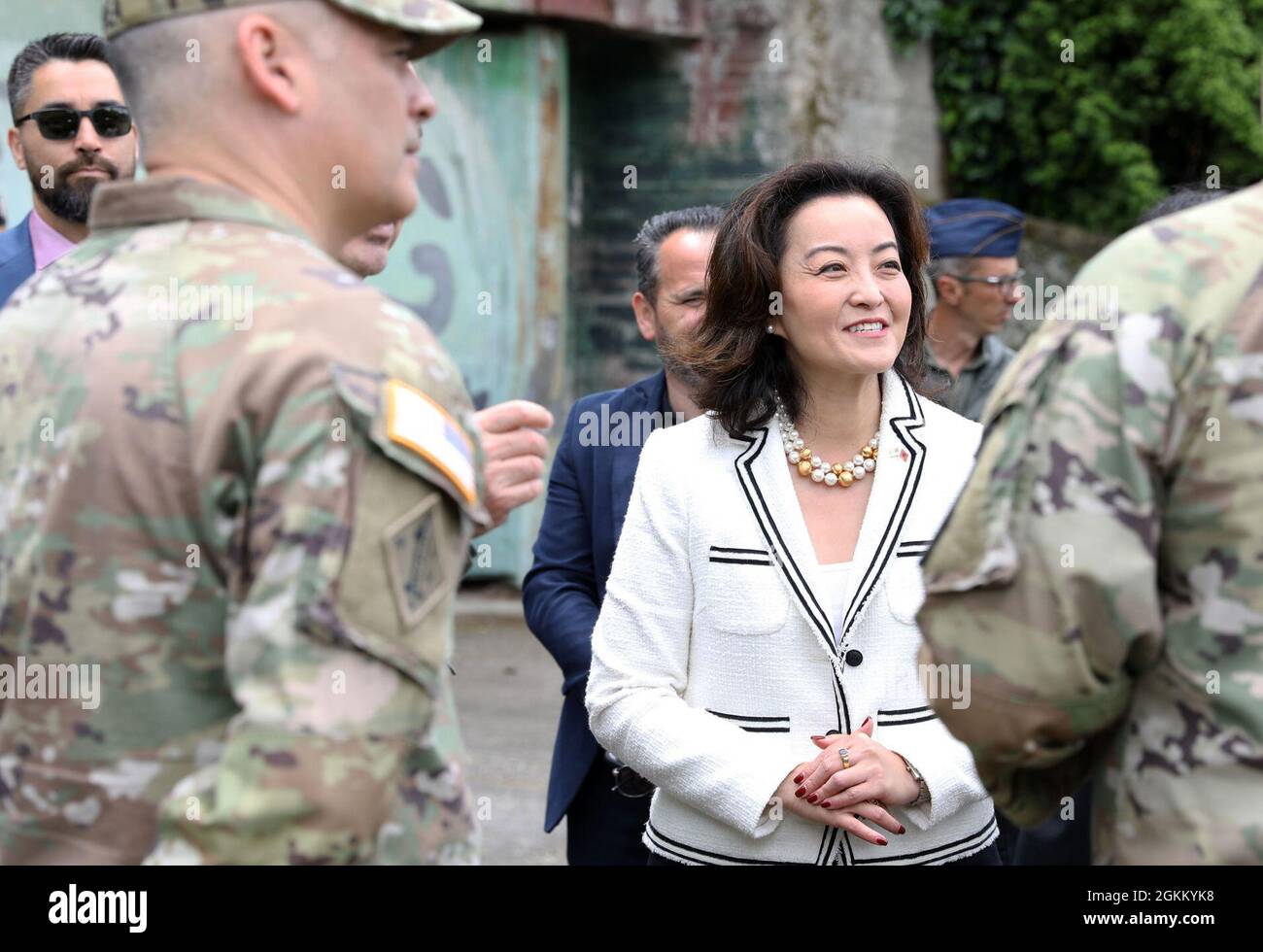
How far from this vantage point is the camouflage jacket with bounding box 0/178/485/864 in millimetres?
1518

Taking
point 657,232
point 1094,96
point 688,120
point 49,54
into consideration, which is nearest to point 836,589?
point 657,232

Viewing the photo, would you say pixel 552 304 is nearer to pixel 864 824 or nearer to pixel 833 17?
pixel 833 17

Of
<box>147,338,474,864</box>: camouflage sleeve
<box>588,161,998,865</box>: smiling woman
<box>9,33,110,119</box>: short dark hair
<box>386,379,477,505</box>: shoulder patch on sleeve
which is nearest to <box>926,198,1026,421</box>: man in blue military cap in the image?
<box>588,161,998,865</box>: smiling woman

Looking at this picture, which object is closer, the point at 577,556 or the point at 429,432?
the point at 429,432

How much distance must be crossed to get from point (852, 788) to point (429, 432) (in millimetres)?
1331

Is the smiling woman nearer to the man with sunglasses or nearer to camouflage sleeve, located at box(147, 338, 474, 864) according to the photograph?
camouflage sleeve, located at box(147, 338, 474, 864)

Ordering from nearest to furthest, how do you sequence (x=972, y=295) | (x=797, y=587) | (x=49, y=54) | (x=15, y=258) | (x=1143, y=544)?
(x=1143, y=544) → (x=797, y=587) → (x=15, y=258) → (x=49, y=54) → (x=972, y=295)

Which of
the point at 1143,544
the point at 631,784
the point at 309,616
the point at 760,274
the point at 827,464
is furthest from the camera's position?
the point at 631,784

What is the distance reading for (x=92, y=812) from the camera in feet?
5.50

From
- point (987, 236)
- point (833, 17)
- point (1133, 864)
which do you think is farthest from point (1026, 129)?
point (1133, 864)

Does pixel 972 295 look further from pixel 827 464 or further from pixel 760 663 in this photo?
pixel 760 663

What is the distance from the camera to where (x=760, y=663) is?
2738 mm

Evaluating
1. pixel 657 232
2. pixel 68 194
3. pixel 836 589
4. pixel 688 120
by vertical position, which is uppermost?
pixel 688 120
